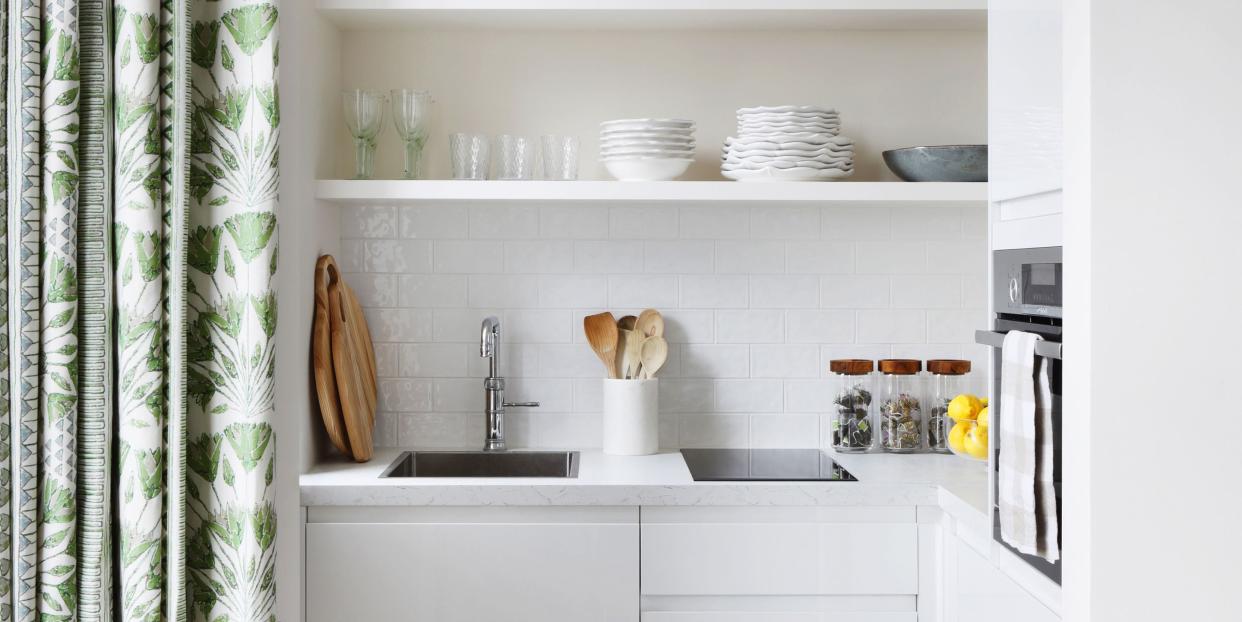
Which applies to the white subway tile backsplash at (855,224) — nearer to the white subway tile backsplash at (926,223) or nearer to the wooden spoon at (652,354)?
the white subway tile backsplash at (926,223)

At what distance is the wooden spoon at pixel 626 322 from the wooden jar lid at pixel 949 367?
756 millimetres

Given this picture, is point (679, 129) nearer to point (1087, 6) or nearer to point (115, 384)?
point (1087, 6)

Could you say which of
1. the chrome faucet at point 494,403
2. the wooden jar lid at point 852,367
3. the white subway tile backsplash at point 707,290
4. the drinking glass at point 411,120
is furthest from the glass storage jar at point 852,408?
the drinking glass at point 411,120

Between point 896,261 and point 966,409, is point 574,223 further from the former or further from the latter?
point 966,409

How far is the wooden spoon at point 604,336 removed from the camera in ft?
8.14

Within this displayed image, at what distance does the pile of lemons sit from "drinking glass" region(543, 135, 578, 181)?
1038mm

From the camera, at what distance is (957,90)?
2592mm

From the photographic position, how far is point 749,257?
102 inches

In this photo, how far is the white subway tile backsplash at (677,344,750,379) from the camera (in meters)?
2.59

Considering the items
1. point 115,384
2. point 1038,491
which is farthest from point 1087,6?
point 115,384

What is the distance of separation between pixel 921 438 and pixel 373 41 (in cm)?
174

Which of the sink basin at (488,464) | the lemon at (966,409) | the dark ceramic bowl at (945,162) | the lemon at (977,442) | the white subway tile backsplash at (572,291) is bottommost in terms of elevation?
the sink basin at (488,464)

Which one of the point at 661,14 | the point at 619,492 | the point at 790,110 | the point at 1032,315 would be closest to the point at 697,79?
the point at 661,14

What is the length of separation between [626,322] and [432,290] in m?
0.51
